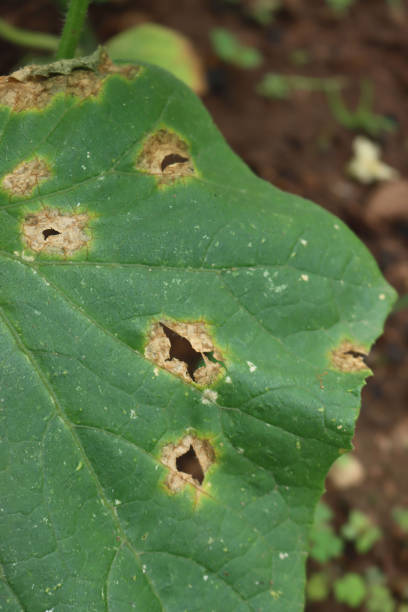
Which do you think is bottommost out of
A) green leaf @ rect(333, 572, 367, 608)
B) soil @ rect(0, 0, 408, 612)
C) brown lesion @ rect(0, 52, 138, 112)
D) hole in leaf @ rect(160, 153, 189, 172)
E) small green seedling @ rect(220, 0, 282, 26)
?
green leaf @ rect(333, 572, 367, 608)

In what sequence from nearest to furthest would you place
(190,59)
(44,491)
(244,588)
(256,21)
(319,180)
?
(44,491), (244,588), (190,59), (319,180), (256,21)

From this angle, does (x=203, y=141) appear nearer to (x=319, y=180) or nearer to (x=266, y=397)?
(x=266, y=397)

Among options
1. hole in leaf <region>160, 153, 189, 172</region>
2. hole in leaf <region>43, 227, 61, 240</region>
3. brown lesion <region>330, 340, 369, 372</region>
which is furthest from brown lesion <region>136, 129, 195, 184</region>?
brown lesion <region>330, 340, 369, 372</region>

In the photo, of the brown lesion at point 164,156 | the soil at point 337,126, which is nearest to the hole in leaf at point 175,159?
the brown lesion at point 164,156

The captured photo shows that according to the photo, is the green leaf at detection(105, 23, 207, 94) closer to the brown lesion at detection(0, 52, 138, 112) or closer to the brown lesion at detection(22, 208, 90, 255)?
the brown lesion at detection(0, 52, 138, 112)

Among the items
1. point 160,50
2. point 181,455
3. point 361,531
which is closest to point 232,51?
point 160,50

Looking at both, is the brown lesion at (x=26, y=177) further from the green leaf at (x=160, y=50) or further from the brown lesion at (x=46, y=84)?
the green leaf at (x=160, y=50)

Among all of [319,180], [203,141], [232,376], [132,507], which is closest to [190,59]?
[319,180]
